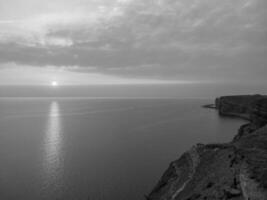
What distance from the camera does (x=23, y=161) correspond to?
55.8m

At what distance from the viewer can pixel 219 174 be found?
2895cm

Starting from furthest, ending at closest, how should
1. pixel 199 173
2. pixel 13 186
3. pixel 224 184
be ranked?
→ pixel 13 186
pixel 199 173
pixel 224 184

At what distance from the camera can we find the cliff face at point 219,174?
72.9 ft

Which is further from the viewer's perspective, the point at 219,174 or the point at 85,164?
the point at 85,164

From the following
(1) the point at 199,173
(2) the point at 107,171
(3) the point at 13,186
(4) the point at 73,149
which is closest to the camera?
(1) the point at 199,173

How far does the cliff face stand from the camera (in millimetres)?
22234

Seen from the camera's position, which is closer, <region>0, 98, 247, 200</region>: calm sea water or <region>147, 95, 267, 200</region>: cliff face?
<region>147, 95, 267, 200</region>: cliff face

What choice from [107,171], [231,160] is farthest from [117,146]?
[231,160]

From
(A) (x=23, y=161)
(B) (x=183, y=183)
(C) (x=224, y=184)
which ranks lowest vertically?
(A) (x=23, y=161)

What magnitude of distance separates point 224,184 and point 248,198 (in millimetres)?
5214

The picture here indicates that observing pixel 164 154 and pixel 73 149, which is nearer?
pixel 164 154

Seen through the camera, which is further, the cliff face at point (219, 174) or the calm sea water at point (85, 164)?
the calm sea water at point (85, 164)

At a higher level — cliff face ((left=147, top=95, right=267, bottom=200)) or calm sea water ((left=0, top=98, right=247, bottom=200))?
cliff face ((left=147, top=95, right=267, bottom=200))

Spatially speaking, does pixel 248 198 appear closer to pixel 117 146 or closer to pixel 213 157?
pixel 213 157
